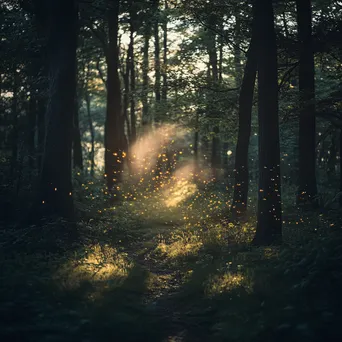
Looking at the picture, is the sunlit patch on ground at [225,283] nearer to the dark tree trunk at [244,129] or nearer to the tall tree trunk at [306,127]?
the tall tree trunk at [306,127]

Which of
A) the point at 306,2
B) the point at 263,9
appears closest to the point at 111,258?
the point at 263,9

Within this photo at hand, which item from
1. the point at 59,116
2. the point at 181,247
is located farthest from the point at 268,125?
the point at 59,116

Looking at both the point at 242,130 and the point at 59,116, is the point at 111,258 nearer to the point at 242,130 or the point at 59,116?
the point at 59,116

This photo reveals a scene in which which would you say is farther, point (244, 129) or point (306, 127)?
point (244, 129)

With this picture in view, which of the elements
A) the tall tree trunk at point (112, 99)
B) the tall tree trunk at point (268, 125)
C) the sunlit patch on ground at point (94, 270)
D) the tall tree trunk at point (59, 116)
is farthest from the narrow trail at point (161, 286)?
the tall tree trunk at point (112, 99)

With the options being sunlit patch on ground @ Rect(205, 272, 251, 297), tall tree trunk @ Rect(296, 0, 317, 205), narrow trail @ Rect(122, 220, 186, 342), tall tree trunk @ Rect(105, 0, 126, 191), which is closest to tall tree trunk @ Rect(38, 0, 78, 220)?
narrow trail @ Rect(122, 220, 186, 342)

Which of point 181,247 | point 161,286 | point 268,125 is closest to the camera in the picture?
point 161,286

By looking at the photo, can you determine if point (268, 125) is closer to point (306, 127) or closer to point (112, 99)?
point (306, 127)

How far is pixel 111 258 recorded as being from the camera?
8891 millimetres

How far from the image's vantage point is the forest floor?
5496 millimetres

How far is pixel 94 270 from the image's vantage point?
7832 mm

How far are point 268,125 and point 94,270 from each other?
542 cm

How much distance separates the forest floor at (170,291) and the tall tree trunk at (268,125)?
1.99ft

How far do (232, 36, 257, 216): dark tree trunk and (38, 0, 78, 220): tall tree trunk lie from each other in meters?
6.81
